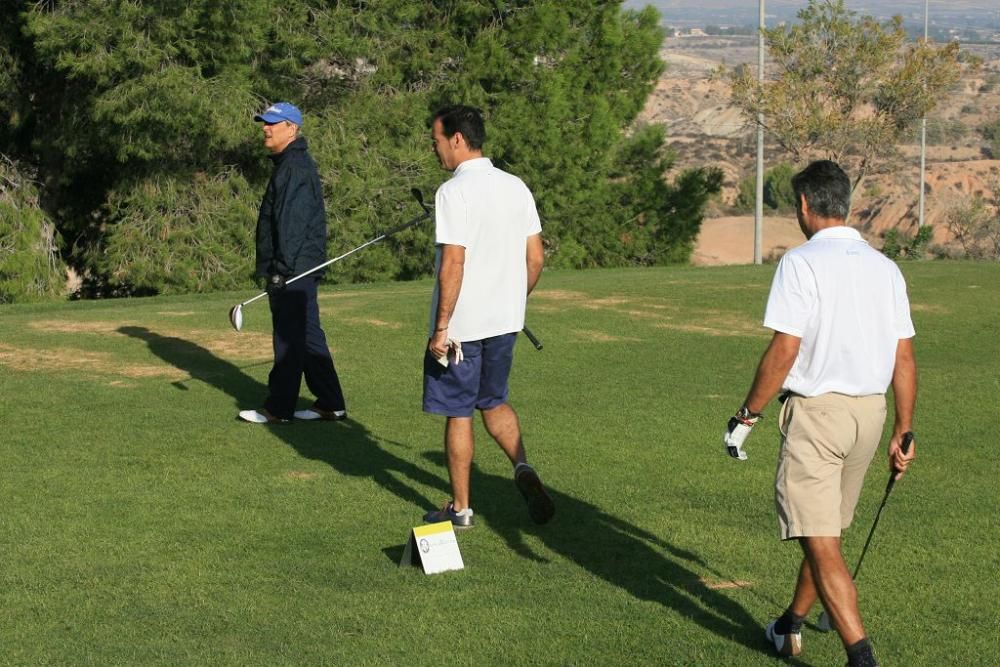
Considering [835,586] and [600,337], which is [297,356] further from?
[835,586]

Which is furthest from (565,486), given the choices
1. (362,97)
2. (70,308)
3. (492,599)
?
(362,97)

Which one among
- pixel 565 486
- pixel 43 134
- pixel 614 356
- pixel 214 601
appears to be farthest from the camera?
pixel 43 134

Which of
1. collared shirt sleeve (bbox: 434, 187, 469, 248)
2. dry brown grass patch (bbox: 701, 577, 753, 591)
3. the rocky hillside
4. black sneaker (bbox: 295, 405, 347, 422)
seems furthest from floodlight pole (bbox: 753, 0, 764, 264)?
dry brown grass patch (bbox: 701, 577, 753, 591)

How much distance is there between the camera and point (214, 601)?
19.7 ft

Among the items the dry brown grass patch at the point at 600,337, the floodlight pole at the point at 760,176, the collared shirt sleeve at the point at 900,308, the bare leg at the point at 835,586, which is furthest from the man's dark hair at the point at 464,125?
the floodlight pole at the point at 760,176

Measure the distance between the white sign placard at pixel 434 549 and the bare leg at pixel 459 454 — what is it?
74cm

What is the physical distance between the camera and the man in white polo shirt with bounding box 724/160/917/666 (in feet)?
15.9

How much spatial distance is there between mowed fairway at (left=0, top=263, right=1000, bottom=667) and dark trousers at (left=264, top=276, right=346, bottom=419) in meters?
0.25

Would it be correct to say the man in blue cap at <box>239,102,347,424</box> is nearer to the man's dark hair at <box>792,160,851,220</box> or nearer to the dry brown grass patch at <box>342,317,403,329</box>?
the dry brown grass patch at <box>342,317,403,329</box>

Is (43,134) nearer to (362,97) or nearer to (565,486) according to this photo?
(362,97)

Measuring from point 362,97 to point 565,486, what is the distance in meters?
22.5

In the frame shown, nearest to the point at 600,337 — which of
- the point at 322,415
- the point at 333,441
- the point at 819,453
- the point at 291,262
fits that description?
the point at 322,415

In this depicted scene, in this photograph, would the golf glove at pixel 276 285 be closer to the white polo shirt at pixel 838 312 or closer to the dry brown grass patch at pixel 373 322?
the dry brown grass patch at pixel 373 322

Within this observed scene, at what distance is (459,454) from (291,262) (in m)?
3.13
